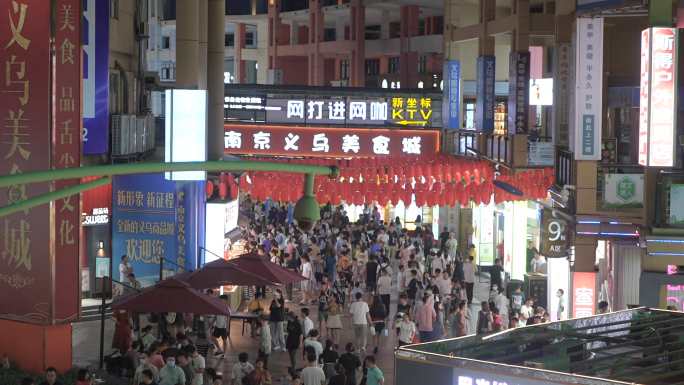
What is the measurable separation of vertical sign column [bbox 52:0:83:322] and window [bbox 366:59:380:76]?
50068 millimetres

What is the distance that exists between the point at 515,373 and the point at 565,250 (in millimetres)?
13880

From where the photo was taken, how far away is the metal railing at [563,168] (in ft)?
70.7

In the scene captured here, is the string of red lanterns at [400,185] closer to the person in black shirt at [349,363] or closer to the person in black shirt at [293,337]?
the person in black shirt at [293,337]

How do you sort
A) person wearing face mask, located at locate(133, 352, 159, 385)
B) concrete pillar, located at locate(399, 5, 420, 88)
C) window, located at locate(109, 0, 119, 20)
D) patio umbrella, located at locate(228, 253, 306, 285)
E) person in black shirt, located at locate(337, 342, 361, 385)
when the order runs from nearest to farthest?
person wearing face mask, located at locate(133, 352, 159, 385)
person in black shirt, located at locate(337, 342, 361, 385)
patio umbrella, located at locate(228, 253, 306, 285)
window, located at locate(109, 0, 119, 20)
concrete pillar, located at locate(399, 5, 420, 88)

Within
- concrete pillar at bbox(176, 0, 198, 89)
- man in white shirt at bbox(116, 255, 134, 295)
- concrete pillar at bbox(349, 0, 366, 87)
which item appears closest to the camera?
man in white shirt at bbox(116, 255, 134, 295)

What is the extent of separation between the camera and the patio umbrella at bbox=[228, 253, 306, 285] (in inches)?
801

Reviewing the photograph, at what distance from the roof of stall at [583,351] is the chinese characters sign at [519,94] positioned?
1637cm

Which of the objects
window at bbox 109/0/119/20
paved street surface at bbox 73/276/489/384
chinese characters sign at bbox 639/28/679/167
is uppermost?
window at bbox 109/0/119/20

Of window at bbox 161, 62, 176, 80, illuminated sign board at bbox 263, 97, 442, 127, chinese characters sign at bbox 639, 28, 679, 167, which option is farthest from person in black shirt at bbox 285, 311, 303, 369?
window at bbox 161, 62, 176, 80

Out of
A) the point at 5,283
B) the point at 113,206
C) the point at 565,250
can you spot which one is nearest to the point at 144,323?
the point at 113,206

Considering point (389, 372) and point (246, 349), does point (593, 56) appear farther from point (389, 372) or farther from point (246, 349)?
point (246, 349)

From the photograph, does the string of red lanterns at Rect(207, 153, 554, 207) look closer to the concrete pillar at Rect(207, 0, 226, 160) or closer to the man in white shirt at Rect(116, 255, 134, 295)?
the concrete pillar at Rect(207, 0, 226, 160)

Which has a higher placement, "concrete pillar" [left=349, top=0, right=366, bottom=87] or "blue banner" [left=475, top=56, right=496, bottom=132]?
"concrete pillar" [left=349, top=0, right=366, bottom=87]

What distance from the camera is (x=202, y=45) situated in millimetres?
27281
